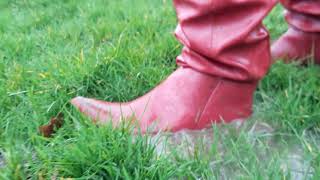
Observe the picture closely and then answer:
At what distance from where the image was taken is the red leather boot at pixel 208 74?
111 cm

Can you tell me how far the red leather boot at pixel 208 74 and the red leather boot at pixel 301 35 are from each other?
0.34 m

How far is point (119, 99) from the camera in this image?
142cm

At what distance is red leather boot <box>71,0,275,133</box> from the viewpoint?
Result: 3.64 feet

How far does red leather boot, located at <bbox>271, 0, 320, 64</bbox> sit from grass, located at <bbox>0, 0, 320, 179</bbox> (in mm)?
61

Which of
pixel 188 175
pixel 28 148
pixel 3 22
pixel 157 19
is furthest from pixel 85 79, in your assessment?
pixel 3 22

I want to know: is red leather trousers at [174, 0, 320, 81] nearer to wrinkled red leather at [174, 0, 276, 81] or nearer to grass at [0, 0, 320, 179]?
wrinkled red leather at [174, 0, 276, 81]

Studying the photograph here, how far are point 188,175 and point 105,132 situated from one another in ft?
0.71

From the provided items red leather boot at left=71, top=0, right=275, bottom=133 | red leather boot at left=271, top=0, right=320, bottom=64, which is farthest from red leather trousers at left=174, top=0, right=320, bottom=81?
red leather boot at left=271, top=0, right=320, bottom=64

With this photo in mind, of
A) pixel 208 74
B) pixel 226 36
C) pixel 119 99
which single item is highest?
pixel 226 36

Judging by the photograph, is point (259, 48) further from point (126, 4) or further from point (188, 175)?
point (126, 4)

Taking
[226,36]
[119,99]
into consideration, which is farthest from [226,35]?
[119,99]

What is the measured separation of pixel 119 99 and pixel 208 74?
35cm

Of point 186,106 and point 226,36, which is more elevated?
point 226,36

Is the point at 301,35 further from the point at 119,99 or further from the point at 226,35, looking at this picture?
the point at 119,99
